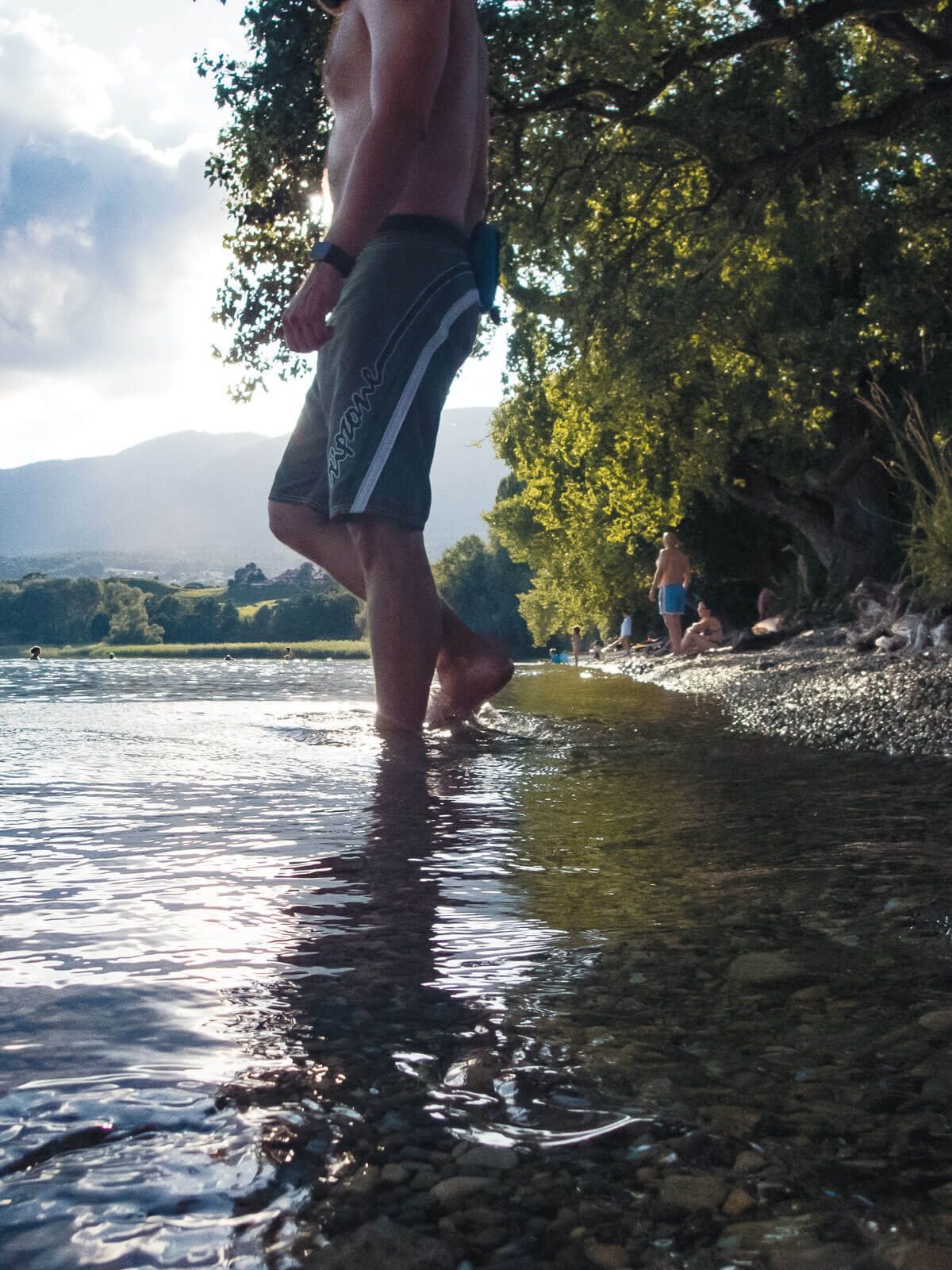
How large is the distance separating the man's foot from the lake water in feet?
4.48

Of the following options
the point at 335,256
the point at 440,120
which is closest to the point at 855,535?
the point at 440,120

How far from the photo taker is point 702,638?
54.0 feet

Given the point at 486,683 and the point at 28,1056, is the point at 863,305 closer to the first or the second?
the point at 486,683

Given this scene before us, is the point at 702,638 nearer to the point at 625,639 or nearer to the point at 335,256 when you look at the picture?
the point at 625,639

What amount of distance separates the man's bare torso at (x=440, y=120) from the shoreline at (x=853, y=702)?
2235 millimetres

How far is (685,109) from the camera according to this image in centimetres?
919

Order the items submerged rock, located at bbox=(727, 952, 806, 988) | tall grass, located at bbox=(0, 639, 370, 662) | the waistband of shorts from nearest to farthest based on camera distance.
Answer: submerged rock, located at bbox=(727, 952, 806, 988), the waistband of shorts, tall grass, located at bbox=(0, 639, 370, 662)

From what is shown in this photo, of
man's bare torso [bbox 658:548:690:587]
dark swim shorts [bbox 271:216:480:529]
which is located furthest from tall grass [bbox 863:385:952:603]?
man's bare torso [bbox 658:548:690:587]

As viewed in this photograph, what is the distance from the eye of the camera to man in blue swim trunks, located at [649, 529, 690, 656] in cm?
1644

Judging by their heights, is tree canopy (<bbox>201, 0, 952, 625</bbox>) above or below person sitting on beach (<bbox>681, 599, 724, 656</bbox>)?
above

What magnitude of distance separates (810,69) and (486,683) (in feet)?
28.9

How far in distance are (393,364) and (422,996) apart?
2546 mm

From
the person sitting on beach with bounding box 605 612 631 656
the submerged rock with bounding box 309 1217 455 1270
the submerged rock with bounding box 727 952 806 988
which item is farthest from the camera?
the person sitting on beach with bounding box 605 612 631 656

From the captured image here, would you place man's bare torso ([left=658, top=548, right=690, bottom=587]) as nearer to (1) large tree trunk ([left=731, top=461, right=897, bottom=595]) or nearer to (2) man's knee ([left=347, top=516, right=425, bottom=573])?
(1) large tree trunk ([left=731, top=461, right=897, bottom=595])
